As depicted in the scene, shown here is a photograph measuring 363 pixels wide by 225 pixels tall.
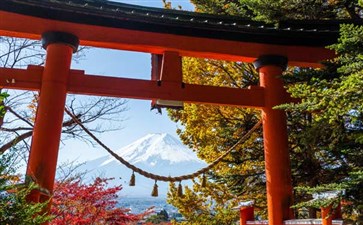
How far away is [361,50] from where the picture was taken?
116 inches

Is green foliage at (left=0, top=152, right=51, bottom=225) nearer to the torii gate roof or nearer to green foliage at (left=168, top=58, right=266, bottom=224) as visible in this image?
the torii gate roof

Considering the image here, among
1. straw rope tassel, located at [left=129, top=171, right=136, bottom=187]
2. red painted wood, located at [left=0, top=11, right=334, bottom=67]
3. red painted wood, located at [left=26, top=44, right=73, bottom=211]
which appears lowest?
straw rope tassel, located at [left=129, top=171, right=136, bottom=187]

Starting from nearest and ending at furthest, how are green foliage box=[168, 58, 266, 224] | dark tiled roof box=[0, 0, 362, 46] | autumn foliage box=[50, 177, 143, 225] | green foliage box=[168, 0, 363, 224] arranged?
1. dark tiled roof box=[0, 0, 362, 46]
2. green foliage box=[168, 0, 363, 224]
3. autumn foliage box=[50, 177, 143, 225]
4. green foliage box=[168, 58, 266, 224]

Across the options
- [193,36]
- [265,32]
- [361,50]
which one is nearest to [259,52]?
[265,32]

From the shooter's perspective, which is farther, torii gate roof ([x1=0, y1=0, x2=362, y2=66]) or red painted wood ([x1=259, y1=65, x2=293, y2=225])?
red painted wood ([x1=259, y1=65, x2=293, y2=225])

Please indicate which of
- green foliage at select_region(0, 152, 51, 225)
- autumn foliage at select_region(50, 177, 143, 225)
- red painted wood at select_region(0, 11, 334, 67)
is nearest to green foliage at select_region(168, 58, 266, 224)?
autumn foliage at select_region(50, 177, 143, 225)

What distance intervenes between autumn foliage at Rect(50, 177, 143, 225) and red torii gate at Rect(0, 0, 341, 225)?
11.8 ft

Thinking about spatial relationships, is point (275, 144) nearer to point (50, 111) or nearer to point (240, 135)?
point (240, 135)

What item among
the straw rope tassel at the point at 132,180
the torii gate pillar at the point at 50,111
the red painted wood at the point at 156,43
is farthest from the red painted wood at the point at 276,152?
the torii gate pillar at the point at 50,111

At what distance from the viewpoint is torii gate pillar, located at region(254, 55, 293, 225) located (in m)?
4.47

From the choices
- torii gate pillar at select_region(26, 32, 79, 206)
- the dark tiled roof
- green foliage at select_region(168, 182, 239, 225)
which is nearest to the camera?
torii gate pillar at select_region(26, 32, 79, 206)

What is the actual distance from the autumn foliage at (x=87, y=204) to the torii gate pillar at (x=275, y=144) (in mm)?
4390

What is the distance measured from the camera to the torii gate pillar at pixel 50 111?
12.9 feet

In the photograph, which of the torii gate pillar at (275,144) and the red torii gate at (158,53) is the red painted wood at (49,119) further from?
the torii gate pillar at (275,144)
